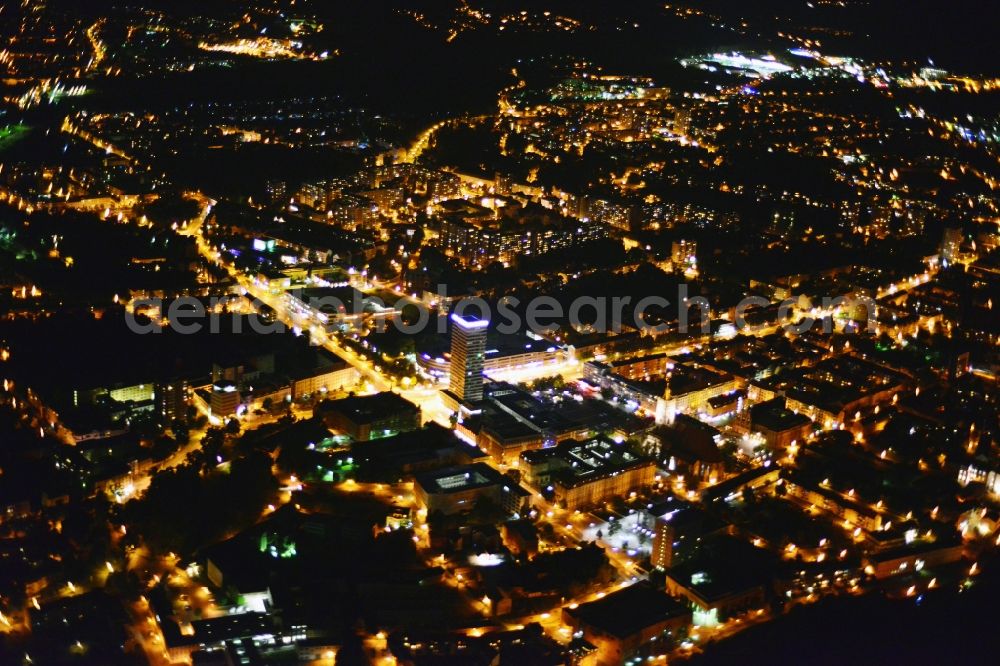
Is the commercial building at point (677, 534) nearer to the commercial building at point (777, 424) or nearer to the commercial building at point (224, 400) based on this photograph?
the commercial building at point (777, 424)

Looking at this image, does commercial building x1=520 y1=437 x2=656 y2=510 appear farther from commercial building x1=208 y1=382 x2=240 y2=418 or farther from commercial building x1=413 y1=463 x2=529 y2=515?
commercial building x1=208 y1=382 x2=240 y2=418

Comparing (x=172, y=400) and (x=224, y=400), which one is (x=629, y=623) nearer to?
(x=224, y=400)

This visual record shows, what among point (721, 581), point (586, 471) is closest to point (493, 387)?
point (586, 471)

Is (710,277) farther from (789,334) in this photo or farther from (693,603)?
(693,603)

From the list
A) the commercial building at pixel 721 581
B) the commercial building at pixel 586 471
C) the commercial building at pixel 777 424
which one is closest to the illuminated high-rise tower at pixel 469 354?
the commercial building at pixel 586 471

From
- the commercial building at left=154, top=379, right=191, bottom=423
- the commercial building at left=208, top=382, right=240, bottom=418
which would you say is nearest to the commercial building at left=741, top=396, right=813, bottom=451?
the commercial building at left=208, top=382, right=240, bottom=418
